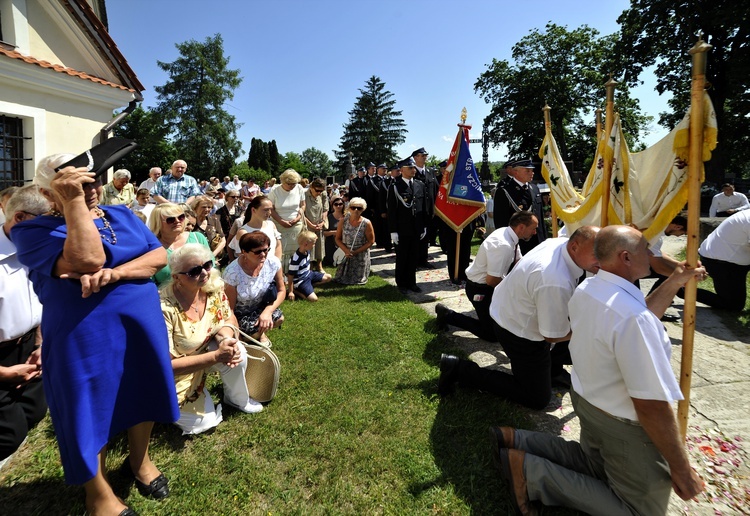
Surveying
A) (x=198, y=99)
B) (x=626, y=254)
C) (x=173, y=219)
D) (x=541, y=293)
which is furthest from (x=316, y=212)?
(x=198, y=99)

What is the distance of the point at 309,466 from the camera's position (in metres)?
2.70

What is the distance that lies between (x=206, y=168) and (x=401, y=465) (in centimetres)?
3965

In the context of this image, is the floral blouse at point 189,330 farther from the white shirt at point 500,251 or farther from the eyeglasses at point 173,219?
the white shirt at point 500,251

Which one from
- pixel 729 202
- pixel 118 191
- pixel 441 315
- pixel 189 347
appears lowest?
pixel 441 315

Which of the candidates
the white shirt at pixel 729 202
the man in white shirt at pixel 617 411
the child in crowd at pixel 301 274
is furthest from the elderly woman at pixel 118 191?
the white shirt at pixel 729 202

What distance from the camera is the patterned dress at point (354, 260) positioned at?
23.8ft

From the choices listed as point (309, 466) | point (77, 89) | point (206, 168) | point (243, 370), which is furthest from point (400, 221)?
point (206, 168)

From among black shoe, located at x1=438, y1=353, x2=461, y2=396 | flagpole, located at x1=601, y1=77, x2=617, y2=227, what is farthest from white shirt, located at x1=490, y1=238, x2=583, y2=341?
flagpole, located at x1=601, y1=77, x2=617, y2=227

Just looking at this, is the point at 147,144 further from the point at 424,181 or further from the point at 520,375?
the point at 520,375

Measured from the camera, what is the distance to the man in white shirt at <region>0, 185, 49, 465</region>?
236 centimetres

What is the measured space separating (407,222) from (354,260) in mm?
1218

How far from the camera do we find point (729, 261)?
5.36 metres

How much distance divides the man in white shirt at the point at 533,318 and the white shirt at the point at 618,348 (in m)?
0.63

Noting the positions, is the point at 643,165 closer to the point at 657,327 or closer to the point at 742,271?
the point at 657,327
